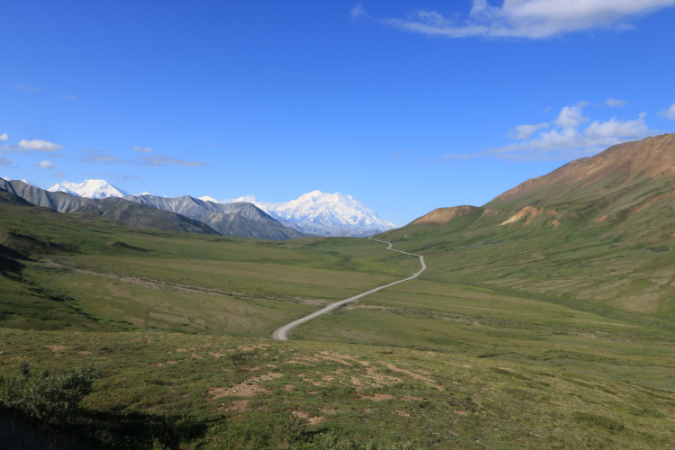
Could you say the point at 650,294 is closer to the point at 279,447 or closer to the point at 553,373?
the point at 553,373

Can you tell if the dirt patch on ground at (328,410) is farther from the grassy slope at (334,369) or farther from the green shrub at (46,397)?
the green shrub at (46,397)

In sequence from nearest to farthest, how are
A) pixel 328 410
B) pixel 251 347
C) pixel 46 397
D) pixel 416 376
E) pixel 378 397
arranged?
1. pixel 46 397
2. pixel 328 410
3. pixel 378 397
4. pixel 416 376
5. pixel 251 347

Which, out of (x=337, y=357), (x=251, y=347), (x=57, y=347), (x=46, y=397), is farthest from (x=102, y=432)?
(x=337, y=357)

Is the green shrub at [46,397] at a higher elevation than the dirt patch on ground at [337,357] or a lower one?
higher

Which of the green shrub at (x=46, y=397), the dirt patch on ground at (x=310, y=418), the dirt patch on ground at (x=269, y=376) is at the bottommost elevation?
the dirt patch on ground at (x=269, y=376)

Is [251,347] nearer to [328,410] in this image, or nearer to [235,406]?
[235,406]

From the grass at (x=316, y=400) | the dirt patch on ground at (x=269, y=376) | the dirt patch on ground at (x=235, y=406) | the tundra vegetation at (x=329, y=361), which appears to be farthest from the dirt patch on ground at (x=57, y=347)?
the dirt patch on ground at (x=235, y=406)

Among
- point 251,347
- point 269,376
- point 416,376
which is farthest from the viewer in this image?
point 251,347

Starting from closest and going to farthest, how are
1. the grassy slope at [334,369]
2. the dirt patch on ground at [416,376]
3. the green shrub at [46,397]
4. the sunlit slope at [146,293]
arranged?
the green shrub at [46,397] < the grassy slope at [334,369] < the dirt patch on ground at [416,376] < the sunlit slope at [146,293]

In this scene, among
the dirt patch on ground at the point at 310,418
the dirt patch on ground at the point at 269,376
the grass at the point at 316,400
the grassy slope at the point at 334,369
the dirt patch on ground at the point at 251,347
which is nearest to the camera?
the grass at the point at 316,400

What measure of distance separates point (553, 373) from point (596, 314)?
283 feet

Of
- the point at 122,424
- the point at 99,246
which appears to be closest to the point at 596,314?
the point at 122,424

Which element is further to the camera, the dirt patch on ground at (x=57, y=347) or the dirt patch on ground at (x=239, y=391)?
the dirt patch on ground at (x=57, y=347)

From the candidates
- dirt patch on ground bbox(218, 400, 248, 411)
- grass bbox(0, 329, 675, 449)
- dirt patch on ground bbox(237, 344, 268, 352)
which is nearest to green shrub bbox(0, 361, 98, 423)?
grass bbox(0, 329, 675, 449)
